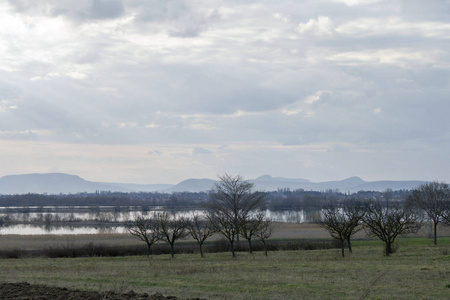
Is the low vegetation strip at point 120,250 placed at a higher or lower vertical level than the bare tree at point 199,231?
lower

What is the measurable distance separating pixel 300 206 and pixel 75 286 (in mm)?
185257

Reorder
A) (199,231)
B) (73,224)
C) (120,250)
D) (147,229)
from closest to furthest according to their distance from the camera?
(199,231) → (120,250) → (147,229) → (73,224)

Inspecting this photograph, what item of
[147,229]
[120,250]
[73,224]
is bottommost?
[73,224]

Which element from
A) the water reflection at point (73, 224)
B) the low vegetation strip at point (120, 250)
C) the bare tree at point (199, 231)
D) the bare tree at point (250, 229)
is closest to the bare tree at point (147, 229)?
the low vegetation strip at point (120, 250)

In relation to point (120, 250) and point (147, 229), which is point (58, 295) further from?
point (147, 229)

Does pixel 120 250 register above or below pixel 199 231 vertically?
below

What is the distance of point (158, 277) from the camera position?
75.2 feet

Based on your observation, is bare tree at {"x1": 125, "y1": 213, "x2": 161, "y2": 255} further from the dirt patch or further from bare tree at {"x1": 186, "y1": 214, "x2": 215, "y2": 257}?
the dirt patch

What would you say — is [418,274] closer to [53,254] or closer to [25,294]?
[25,294]

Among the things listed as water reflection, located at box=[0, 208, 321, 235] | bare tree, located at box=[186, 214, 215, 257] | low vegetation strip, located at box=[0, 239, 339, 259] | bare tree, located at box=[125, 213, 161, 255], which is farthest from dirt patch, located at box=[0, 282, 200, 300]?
water reflection, located at box=[0, 208, 321, 235]

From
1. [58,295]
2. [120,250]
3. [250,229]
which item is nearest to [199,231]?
[250,229]

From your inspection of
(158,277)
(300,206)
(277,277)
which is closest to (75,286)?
(158,277)

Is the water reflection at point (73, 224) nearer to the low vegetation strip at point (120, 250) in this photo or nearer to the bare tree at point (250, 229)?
the low vegetation strip at point (120, 250)

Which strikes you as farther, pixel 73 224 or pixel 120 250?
pixel 73 224
